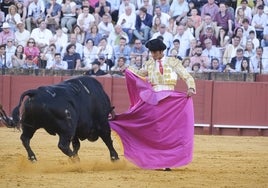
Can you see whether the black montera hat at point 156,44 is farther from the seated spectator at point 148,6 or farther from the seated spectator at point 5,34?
the seated spectator at point 5,34

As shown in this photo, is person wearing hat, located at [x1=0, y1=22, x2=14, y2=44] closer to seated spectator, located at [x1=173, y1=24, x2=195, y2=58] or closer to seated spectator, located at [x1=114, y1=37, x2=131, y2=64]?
seated spectator, located at [x1=114, y1=37, x2=131, y2=64]

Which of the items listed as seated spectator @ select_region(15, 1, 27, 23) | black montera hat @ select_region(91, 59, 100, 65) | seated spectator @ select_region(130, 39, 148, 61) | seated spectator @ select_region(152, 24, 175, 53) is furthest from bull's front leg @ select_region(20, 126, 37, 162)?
seated spectator @ select_region(15, 1, 27, 23)

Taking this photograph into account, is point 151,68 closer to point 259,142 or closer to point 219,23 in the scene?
point 259,142

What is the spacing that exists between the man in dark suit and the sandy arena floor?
13.4 feet

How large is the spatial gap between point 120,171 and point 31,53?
718 cm

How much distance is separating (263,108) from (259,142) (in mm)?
1515

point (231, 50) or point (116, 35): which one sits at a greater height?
point (116, 35)

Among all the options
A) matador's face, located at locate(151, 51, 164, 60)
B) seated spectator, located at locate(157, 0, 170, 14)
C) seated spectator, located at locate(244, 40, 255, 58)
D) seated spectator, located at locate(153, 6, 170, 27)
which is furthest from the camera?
seated spectator, located at locate(157, 0, 170, 14)

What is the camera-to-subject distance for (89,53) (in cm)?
1631

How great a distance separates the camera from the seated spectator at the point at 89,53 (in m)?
16.2

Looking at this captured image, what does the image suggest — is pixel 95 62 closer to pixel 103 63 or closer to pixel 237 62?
pixel 103 63

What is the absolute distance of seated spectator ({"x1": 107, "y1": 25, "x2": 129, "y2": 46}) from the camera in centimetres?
1652

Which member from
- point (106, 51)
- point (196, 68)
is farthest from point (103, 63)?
point (196, 68)

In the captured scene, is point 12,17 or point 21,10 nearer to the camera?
point 12,17
